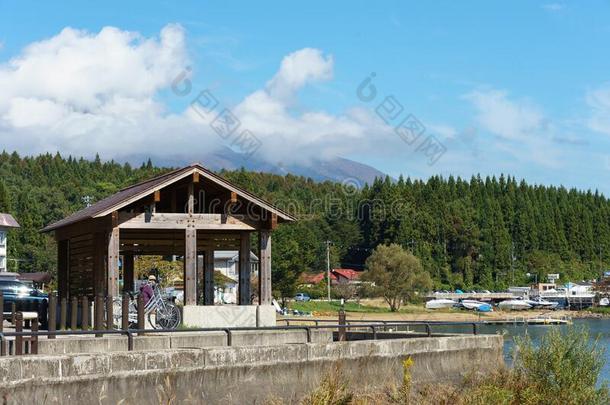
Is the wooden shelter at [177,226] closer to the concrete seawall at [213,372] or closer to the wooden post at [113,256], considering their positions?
the wooden post at [113,256]

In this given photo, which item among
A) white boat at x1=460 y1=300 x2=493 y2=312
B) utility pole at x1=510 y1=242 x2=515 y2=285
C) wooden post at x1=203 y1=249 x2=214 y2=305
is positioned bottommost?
white boat at x1=460 y1=300 x2=493 y2=312

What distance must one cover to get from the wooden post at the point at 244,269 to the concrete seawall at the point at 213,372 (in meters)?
9.61

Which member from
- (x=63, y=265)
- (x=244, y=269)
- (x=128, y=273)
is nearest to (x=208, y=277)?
(x=128, y=273)

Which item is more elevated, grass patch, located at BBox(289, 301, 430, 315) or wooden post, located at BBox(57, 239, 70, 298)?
wooden post, located at BBox(57, 239, 70, 298)

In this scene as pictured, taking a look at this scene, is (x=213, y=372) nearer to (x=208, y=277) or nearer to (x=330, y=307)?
(x=208, y=277)

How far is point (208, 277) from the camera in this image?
108ft

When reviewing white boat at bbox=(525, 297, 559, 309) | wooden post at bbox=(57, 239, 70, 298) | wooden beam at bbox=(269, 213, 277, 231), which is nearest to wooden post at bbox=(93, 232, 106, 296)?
wooden beam at bbox=(269, 213, 277, 231)

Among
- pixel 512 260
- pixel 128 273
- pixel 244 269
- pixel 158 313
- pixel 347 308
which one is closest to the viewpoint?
pixel 158 313

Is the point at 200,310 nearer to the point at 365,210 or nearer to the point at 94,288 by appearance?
the point at 94,288

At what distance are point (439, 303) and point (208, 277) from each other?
338 ft

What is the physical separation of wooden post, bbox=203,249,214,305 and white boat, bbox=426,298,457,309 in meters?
97.6

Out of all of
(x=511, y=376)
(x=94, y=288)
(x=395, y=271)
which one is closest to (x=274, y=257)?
(x=395, y=271)

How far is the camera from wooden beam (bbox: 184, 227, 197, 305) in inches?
1057

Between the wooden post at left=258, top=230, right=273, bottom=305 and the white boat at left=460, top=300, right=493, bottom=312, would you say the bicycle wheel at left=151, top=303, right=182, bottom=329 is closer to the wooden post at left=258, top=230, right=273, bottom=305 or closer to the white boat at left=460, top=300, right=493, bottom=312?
the wooden post at left=258, top=230, right=273, bottom=305
